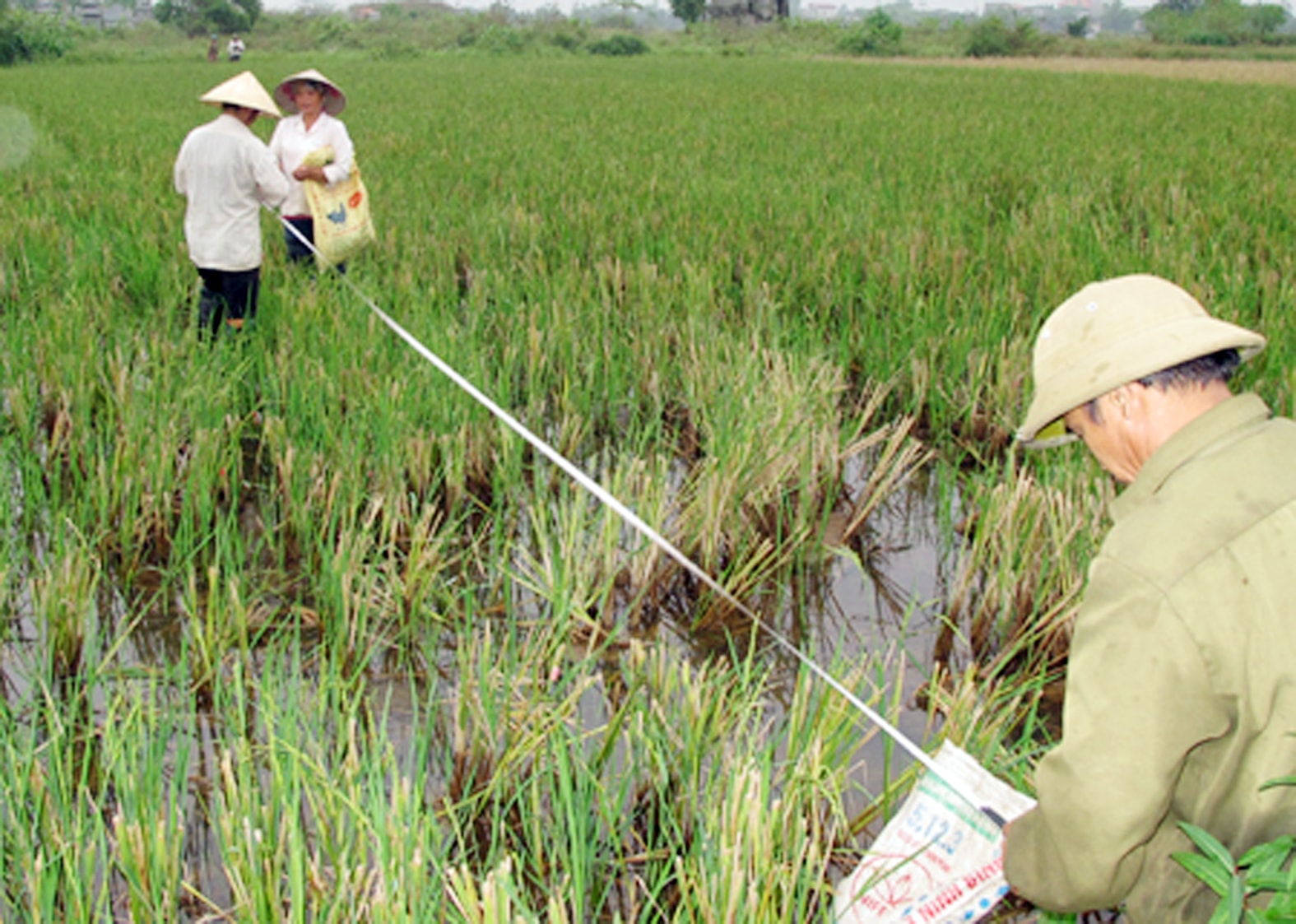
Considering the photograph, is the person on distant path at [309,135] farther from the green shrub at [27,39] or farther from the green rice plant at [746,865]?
the green shrub at [27,39]

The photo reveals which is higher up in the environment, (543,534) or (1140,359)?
(1140,359)

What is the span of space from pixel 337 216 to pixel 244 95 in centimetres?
81

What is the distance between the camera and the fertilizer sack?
1481mm

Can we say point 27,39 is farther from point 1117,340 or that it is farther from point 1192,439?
point 1192,439

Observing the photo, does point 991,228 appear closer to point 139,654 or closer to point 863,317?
point 863,317

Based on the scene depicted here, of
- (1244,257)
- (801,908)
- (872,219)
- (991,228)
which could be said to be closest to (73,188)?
(872,219)

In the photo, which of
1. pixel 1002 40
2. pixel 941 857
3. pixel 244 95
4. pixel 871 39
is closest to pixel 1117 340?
pixel 941 857

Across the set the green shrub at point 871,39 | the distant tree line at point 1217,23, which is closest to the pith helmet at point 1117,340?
the green shrub at point 871,39

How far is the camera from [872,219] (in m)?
5.80

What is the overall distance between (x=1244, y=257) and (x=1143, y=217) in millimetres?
1749

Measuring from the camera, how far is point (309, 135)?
471cm

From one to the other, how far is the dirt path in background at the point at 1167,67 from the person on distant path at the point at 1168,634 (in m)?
21.9

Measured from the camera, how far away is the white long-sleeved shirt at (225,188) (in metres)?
4.11

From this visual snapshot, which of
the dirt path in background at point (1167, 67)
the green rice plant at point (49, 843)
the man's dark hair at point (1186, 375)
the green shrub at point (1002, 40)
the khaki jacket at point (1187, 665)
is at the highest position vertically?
the green shrub at point (1002, 40)
